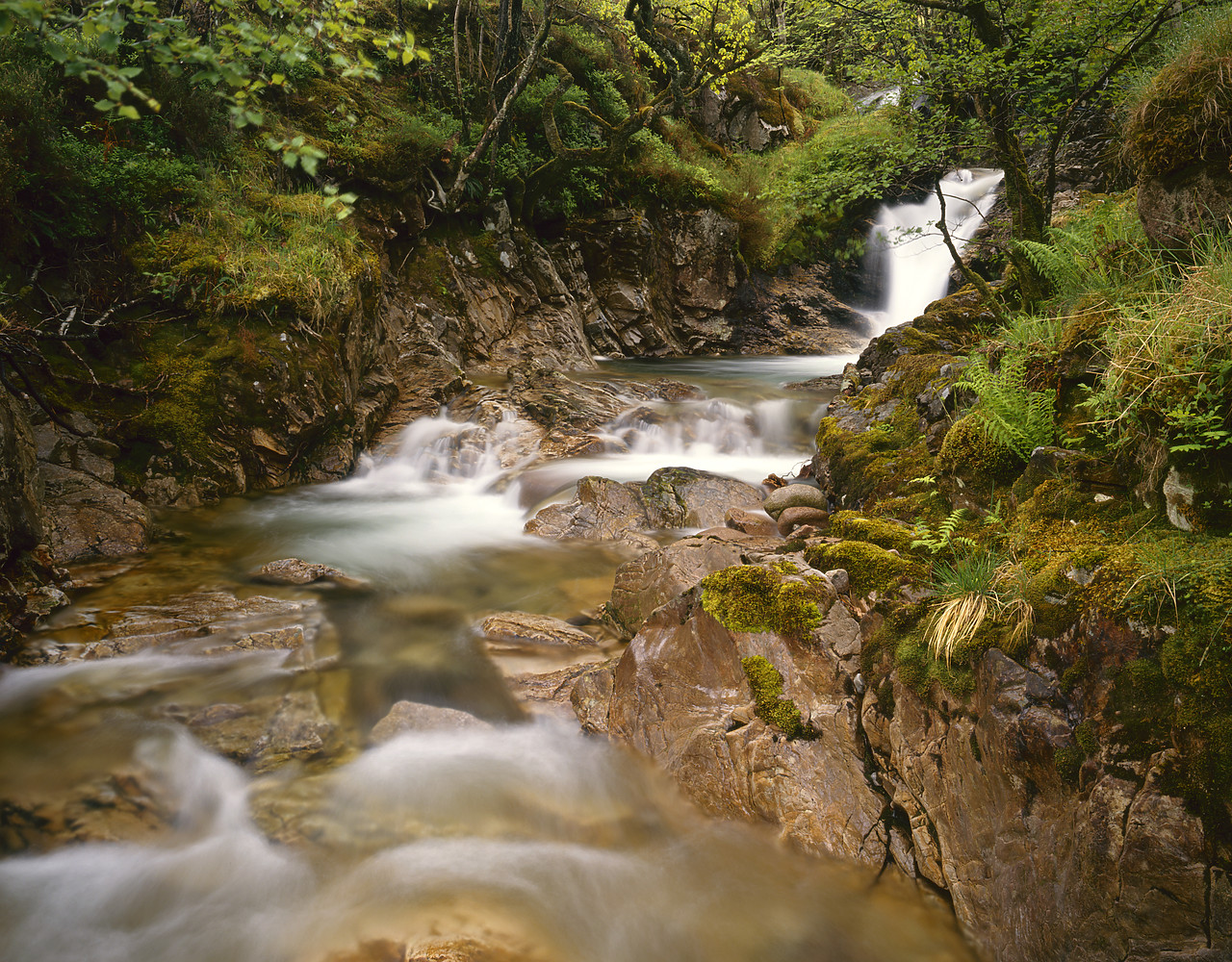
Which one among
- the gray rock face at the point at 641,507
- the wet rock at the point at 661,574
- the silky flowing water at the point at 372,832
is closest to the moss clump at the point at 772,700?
the silky flowing water at the point at 372,832

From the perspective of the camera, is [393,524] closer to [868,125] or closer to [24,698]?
[24,698]

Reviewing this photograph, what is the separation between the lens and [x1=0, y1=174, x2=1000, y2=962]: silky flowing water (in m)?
2.81

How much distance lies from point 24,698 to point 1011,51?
10.3m

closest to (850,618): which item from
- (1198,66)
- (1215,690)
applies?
(1215,690)

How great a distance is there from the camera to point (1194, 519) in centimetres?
263

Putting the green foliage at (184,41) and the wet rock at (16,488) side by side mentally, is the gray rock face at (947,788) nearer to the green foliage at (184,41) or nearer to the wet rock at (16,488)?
the green foliage at (184,41)

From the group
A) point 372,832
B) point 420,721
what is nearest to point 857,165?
point 420,721

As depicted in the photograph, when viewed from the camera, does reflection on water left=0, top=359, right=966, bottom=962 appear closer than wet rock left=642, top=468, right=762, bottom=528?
Yes

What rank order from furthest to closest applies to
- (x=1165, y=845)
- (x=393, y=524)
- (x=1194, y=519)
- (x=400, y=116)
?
(x=400, y=116) → (x=393, y=524) → (x=1194, y=519) → (x=1165, y=845)

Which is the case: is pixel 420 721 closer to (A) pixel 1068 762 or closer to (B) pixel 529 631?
(B) pixel 529 631

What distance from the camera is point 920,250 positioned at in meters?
17.9

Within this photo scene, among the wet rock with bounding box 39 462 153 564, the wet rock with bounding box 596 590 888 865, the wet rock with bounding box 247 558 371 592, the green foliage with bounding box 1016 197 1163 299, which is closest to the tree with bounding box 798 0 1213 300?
the green foliage with bounding box 1016 197 1163 299

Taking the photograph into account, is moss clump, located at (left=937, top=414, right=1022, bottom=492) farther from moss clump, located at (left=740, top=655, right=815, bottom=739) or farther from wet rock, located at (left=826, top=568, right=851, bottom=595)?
moss clump, located at (left=740, top=655, right=815, bottom=739)

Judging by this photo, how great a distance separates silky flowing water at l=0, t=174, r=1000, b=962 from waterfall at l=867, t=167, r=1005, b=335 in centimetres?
1573
